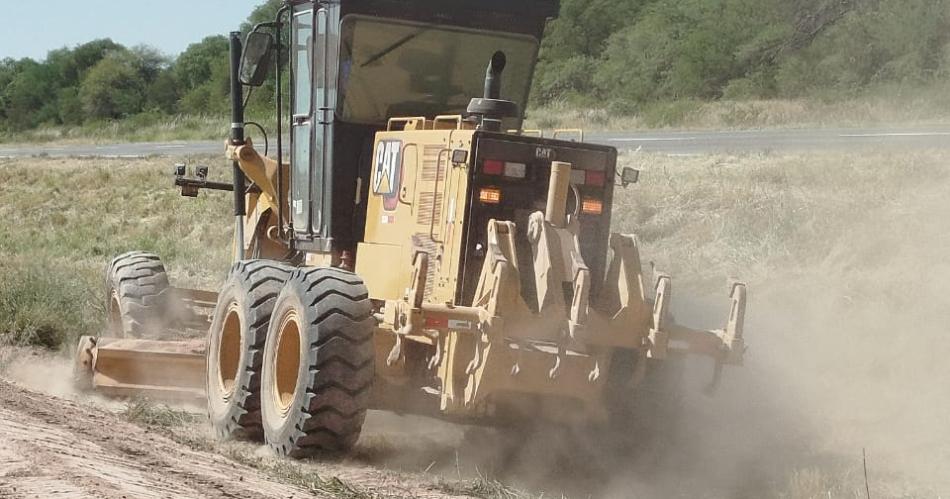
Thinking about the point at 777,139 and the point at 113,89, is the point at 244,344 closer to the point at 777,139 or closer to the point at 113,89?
the point at 777,139

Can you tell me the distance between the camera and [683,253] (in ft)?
48.4

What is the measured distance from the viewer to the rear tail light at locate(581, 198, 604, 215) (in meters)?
8.01

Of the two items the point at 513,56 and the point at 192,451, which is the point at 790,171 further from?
the point at 192,451

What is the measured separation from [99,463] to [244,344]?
235 cm

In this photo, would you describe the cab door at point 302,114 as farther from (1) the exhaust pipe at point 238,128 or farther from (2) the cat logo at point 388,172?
(2) the cat logo at point 388,172

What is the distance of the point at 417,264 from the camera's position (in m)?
7.22

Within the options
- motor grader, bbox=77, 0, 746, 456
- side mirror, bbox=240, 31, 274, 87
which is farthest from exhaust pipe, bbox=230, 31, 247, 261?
side mirror, bbox=240, 31, 274, 87

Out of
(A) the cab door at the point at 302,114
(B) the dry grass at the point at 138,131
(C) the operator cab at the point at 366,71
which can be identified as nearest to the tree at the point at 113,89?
(B) the dry grass at the point at 138,131

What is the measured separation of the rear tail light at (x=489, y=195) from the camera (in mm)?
7676

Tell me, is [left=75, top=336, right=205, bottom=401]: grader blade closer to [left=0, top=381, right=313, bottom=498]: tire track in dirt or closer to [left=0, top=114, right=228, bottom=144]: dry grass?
[left=0, top=381, right=313, bottom=498]: tire track in dirt

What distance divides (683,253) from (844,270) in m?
2.34

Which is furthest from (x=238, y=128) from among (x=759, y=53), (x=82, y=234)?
(x=759, y=53)

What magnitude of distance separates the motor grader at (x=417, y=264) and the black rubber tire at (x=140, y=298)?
911mm

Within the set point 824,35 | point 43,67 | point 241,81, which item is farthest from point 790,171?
point 43,67
